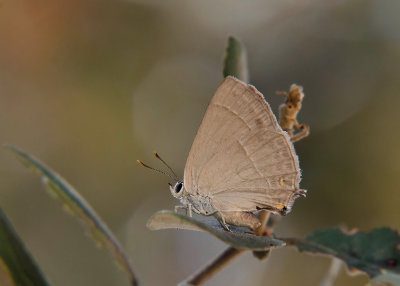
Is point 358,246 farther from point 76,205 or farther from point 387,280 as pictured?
point 76,205

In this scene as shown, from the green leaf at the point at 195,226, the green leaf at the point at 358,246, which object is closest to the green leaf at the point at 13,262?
the green leaf at the point at 195,226

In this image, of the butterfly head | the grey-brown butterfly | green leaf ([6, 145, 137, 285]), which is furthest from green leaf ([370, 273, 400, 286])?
the butterfly head

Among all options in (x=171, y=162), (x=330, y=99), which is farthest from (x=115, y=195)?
(x=330, y=99)

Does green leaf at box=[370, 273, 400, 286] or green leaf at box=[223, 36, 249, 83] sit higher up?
green leaf at box=[223, 36, 249, 83]

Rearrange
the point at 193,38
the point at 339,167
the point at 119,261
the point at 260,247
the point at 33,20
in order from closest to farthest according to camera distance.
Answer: the point at 260,247 → the point at 119,261 → the point at 339,167 → the point at 33,20 → the point at 193,38

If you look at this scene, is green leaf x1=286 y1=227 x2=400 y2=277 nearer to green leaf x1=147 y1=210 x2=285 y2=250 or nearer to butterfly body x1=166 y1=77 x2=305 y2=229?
butterfly body x1=166 y1=77 x2=305 y2=229

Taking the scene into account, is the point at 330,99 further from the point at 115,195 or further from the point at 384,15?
the point at 115,195
